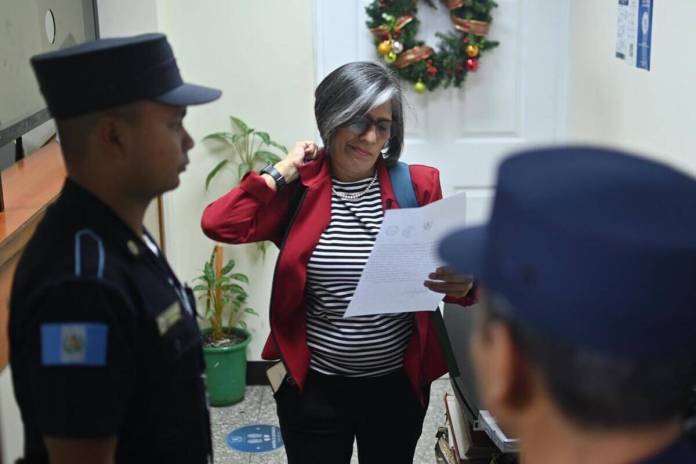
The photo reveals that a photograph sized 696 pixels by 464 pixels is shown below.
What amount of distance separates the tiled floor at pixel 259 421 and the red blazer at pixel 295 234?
1257mm

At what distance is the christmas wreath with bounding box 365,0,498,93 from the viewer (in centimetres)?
355

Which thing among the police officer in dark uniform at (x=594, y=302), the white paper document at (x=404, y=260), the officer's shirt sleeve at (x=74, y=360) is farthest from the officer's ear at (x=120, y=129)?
the white paper document at (x=404, y=260)

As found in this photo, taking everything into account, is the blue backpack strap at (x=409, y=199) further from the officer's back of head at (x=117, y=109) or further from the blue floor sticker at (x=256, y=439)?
the blue floor sticker at (x=256, y=439)

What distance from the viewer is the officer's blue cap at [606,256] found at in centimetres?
77

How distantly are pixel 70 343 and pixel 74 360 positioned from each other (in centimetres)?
3

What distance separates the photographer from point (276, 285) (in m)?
2.06

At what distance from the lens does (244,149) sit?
3719mm

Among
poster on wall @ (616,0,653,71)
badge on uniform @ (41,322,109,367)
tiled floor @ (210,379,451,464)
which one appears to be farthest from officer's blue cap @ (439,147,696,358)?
tiled floor @ (210,379,451,464)

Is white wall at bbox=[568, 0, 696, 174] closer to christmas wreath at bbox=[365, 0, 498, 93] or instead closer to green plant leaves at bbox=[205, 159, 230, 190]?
christmas wreath at bbox=[365, 0, 498, 93]

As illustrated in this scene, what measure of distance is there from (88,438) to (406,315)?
1.07m

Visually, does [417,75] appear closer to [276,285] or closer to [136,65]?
[276,285]

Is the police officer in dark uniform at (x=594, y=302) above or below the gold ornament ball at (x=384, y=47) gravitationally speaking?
below

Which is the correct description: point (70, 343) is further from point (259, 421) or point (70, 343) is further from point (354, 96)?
point (259, 421)

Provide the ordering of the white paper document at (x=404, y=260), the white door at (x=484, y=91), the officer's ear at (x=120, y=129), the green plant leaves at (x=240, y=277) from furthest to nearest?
the green plant leaves at (x=240, y=277)
the white door at (x=484, y=91)
the white paper document at (x=404, y=260)
the officer's ear at (x=120, y=129)
